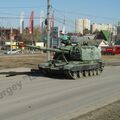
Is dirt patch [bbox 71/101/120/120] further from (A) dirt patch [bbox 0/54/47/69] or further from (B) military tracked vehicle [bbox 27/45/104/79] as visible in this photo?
(A) dirt patch [bbox 0/54/47/69]

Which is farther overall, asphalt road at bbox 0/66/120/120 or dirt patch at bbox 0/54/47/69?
dirt patch at bbox 0/54/47/69

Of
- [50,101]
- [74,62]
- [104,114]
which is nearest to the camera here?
[104,114]

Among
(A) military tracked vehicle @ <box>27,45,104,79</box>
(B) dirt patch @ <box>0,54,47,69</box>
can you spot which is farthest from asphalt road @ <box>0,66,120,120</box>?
(B) dirt patch @ <box>0,54,47,69</box>

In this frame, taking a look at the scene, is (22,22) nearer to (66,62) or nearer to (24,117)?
(66,62)

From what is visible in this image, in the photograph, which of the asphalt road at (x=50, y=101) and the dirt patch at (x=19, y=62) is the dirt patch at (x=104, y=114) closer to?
the asphalt road at (x=50, y=101)

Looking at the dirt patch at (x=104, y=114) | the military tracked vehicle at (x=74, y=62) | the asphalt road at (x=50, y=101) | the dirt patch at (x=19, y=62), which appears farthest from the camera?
the dirt patch at (x=19, y=62)

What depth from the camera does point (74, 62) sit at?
84.8ft

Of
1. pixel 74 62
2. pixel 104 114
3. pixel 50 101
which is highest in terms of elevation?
pixel 74 62

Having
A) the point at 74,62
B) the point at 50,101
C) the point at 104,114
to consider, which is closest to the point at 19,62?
the point at 74,62

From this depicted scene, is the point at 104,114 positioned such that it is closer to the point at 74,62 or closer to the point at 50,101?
the point at 50,101

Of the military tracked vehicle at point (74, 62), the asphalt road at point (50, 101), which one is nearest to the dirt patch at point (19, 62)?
the military tracked vehicle at point (74, 62)

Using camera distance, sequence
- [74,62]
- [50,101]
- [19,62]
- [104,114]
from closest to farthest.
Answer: [104,114]
[50,101]
[74,62]
[19,62]

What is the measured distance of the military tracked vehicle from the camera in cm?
2465

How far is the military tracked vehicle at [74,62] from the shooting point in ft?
80.9
